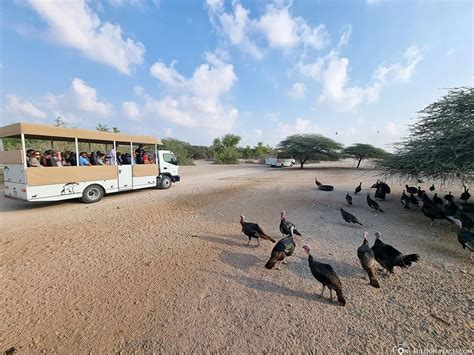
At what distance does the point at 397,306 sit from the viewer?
296 centimetres

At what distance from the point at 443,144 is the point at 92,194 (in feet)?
43.8

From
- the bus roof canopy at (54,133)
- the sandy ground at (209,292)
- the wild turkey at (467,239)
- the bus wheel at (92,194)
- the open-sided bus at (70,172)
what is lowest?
the sandy ground at (209,292)

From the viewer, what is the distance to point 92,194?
8.84 m

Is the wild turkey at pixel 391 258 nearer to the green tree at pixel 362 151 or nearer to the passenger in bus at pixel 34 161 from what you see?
the passenger in bus at pixel 34 161

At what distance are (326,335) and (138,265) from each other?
3348 mm

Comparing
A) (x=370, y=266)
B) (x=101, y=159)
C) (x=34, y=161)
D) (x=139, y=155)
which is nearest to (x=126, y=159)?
(x=139, y=155)

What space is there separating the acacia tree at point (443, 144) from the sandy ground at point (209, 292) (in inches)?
75.3

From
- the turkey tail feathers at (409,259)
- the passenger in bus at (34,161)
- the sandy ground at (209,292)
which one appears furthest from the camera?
the passenger in bus at (34,161)

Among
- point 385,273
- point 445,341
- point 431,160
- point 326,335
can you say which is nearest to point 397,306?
point 445,341

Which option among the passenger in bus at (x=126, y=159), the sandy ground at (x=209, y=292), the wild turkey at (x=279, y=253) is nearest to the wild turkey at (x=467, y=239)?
the sandy ground at (x=209, y=292)

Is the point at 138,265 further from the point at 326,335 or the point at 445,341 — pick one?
the point at 445,341

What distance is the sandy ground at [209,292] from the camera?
2.43 metres

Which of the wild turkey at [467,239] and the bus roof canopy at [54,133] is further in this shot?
the bus roof canopy at [54,133]

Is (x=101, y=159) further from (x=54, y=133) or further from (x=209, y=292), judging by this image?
(x=209, y=292)
